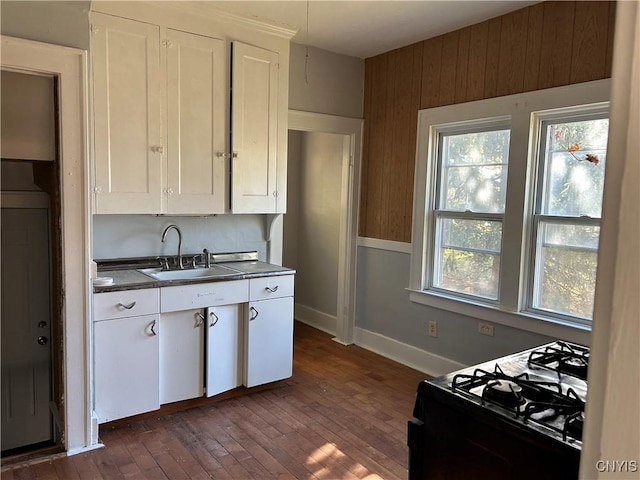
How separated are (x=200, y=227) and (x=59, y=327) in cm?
127

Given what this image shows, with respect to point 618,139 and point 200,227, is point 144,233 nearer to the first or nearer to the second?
point 200,227

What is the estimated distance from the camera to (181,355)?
305 centimetres

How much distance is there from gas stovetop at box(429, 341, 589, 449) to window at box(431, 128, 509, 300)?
67.8 inches

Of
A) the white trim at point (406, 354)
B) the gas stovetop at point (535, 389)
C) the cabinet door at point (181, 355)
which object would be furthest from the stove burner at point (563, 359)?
the cabinet door at point (181, 355)

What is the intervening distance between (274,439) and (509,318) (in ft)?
5.64

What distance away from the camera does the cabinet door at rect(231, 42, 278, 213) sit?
3355 mm

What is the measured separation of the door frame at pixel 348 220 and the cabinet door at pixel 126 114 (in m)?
1.51

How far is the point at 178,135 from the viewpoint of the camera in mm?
3166

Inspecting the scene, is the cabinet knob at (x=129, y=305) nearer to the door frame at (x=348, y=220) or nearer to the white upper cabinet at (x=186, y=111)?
the white upper cabinet at (x=186, y=111)

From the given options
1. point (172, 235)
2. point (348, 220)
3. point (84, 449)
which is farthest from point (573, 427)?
point (348, 220)

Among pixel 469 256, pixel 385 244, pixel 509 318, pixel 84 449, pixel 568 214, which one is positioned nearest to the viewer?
pixel 84 449

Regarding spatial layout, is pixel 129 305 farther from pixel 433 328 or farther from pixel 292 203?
pixel 292 203

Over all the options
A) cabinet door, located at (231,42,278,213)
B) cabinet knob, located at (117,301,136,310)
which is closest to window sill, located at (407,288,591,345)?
cabinet door, located at (231,42,278,213)

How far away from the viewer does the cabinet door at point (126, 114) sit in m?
2.86
